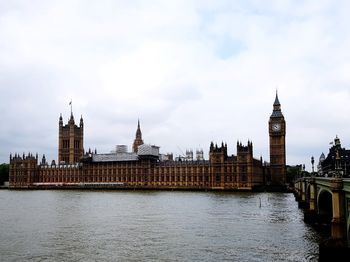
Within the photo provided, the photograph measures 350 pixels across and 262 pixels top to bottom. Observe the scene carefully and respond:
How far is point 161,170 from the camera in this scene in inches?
6348

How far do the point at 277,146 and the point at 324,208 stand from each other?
111939mm

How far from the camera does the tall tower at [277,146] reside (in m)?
153

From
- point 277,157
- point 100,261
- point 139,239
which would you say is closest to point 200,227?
point 139,239

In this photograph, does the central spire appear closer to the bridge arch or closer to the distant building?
the distant building

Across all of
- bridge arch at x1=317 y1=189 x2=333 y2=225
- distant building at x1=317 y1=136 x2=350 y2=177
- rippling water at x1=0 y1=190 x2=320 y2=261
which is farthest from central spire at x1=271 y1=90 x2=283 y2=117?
bridge arch at x1=317 y1=189 x2=333 y2=225

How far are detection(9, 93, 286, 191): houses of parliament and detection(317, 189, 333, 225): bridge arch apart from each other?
95.3m

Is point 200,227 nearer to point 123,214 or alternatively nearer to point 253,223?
point 253,223

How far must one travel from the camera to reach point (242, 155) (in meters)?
145

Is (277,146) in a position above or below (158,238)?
above

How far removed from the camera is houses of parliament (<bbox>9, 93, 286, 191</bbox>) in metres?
146

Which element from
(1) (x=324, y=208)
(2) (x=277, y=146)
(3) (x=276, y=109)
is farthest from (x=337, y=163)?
(3) (x=276, y=109)

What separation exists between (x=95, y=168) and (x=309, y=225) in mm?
138049

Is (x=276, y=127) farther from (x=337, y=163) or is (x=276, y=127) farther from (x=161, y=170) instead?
(x=337, y=163)

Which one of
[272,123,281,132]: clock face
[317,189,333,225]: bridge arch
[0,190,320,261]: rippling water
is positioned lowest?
[0,190,320,261]: rippling water
